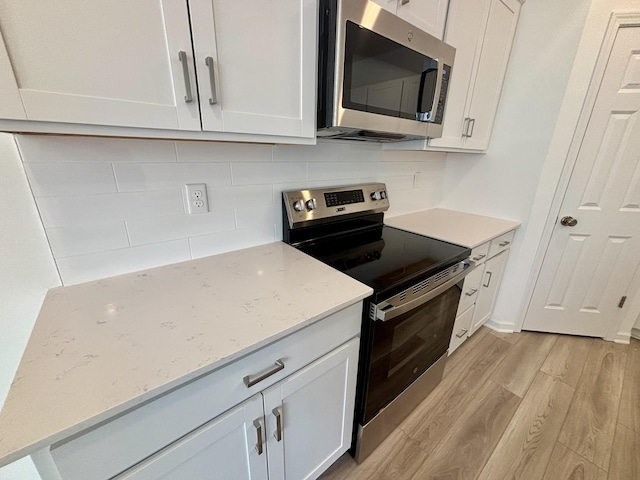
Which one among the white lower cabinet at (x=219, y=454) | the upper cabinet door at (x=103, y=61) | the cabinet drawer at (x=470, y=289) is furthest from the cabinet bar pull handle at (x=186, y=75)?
the cabinet drawer at (x=470, y=289)

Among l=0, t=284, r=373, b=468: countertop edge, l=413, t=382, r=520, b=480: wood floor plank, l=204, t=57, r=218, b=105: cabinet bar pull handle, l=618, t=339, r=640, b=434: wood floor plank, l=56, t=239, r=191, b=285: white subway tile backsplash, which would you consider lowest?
l=413, t=382, r=520, b=480: wood floor plank

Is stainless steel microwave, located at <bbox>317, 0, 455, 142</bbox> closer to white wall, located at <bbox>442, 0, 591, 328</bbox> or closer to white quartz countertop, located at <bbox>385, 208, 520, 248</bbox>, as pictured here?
white quartz countertop, located at <bbox>385, 208, 520, 248</bbox>

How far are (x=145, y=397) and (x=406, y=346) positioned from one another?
1064 millimetres

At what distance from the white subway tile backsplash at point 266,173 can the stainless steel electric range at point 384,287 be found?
9 cm

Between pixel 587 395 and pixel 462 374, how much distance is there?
72 centimetres

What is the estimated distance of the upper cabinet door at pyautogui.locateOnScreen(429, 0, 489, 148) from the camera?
135 centimetres

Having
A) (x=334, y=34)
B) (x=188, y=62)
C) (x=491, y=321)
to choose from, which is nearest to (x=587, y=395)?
(x=491, y=321)

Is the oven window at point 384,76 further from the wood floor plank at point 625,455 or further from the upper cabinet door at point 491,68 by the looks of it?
the wood floor plank at point 625,455

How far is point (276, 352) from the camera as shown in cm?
78

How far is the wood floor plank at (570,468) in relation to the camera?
1.25 m

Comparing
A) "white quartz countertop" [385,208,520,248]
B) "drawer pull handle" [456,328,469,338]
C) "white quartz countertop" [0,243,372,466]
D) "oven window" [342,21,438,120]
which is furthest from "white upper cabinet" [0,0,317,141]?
"drawer pull handle" [456,328,469,338]

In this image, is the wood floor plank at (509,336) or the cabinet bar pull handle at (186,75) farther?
the wood floor plank at (509,336)

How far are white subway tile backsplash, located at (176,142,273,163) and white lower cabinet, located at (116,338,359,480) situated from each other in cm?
87

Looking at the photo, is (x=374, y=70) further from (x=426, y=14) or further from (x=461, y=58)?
(x=461, y=58)
